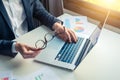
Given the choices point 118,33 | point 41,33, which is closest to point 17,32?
point 41,33

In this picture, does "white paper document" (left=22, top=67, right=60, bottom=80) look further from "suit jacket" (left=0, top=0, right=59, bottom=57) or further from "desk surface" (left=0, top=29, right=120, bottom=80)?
"suit jacket" (left=0, top=0, right=59, bottom=57)

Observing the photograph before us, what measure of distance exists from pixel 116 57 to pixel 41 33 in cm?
47

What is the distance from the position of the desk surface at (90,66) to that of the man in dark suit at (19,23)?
0.05 metres

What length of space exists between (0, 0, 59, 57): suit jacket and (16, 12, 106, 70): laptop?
4.9 inches

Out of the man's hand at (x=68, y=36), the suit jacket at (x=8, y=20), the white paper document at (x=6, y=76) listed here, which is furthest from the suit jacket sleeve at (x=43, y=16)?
the white paper document at (x=6, y=76)

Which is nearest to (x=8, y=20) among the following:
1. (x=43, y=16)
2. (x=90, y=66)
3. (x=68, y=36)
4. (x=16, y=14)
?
(x=16, y=14)

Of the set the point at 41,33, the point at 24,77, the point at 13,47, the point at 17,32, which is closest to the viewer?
the point at 24,77

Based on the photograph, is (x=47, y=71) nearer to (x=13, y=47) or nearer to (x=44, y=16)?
(x=13, y=47)

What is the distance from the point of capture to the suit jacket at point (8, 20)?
1053 mm

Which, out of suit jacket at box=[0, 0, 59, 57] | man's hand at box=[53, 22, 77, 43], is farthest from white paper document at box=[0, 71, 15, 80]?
man's hand at box=[53, 22, 77, 43]

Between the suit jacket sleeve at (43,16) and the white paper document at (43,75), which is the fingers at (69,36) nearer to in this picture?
the suit jacket sleeve at (43,16)

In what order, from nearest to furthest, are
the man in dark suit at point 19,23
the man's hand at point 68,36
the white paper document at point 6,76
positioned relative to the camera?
the white paper document at point 6,76, the man in dark suit at point 19,23, the man's hand at point 68,36

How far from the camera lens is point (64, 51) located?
1056mm

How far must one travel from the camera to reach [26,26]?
142cm
